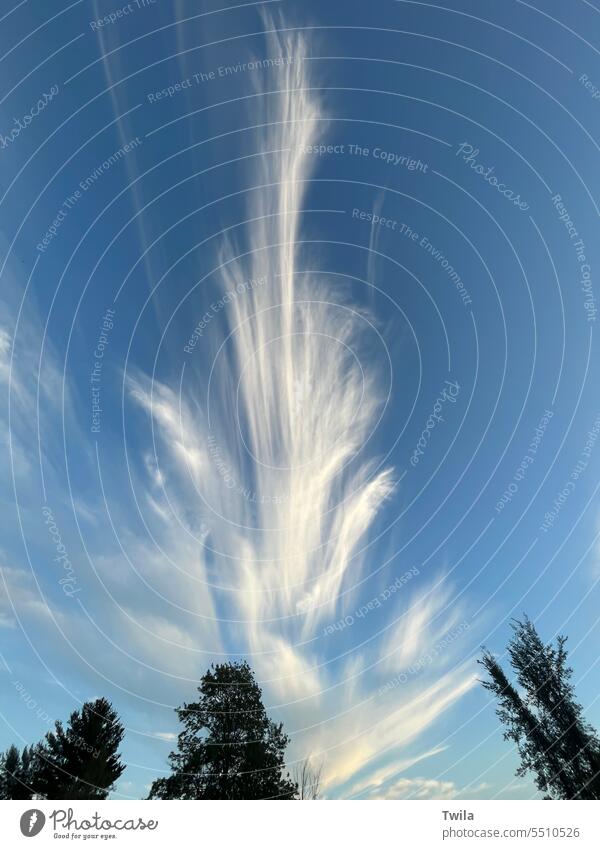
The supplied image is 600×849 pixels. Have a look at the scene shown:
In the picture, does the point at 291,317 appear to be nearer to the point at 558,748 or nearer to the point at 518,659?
the point at 518,659
